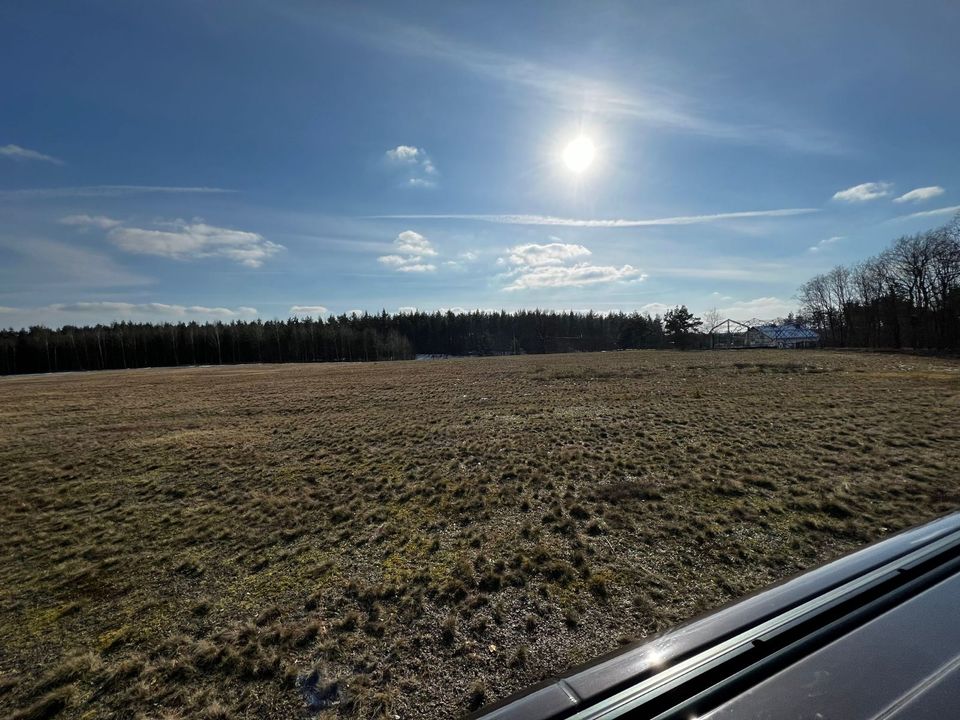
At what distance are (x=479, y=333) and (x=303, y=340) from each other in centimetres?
4496

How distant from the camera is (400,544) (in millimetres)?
4984

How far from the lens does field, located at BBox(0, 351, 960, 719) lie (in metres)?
3.02

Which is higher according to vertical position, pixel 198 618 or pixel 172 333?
pixel 172 333

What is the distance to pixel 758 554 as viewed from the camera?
14.1 ft

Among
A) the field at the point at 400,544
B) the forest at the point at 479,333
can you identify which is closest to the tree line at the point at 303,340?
the forest at the point at 479,333

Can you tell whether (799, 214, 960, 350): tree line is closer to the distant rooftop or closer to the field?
the distant rooftop

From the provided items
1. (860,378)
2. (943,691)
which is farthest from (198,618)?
(860,378)

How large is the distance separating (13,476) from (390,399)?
1124 cm

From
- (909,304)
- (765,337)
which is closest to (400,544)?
(909,304)

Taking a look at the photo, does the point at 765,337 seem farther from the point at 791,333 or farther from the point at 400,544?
the point at 400,544

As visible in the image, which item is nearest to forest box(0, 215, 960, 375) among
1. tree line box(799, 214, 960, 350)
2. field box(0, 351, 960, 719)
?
tree line box(799, 214, 960, 350)

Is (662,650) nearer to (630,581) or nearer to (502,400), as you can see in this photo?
(630,581)

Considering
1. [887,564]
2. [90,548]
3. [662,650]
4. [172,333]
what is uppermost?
[172,333]

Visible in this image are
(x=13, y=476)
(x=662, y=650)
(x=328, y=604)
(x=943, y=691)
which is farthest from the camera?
(x=13, y=476)
